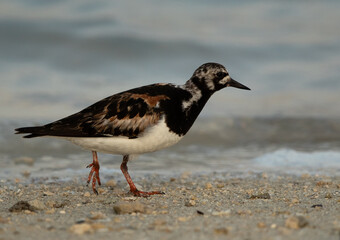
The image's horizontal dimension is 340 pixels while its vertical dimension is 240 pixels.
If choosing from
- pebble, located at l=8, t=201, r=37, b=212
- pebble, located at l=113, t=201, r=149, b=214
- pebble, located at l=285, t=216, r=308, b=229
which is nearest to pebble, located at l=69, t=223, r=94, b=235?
pebble, located at l=113, t=201, r=149, b=214

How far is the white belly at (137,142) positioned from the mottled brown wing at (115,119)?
6 cm

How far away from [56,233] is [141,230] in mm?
609

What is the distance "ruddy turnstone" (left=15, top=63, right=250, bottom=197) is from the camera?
602 cm

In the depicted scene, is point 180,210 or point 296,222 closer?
point 296,222

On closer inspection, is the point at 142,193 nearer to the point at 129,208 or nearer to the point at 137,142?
the point at 137,142

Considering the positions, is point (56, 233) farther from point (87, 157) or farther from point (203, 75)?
point (87, 157)

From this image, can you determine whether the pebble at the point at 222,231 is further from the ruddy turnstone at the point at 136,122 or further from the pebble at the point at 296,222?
the ruddy turnstone at the point at 136,122

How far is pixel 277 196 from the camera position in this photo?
5.99m

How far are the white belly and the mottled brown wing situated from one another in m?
0.06

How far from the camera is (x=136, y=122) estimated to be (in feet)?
19.9

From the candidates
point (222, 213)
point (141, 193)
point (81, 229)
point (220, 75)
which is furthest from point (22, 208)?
point (220, 75)

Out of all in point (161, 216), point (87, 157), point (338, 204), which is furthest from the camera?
point (87, 157)

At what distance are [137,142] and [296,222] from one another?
2.41 metres

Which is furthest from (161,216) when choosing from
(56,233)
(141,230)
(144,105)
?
(144,105)
